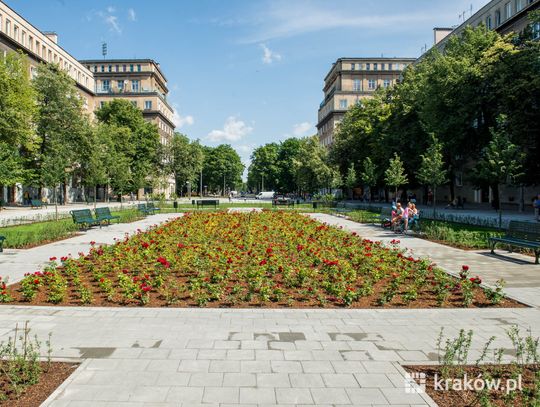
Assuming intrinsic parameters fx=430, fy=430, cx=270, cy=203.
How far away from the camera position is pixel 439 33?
2357 inches

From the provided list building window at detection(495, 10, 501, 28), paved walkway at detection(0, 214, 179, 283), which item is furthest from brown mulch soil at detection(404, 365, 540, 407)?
building window at detection(495, 10, 501, 28)

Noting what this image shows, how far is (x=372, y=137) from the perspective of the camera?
1976 inches

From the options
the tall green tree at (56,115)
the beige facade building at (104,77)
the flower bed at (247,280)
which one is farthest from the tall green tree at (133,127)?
the flower bed at (247,280)

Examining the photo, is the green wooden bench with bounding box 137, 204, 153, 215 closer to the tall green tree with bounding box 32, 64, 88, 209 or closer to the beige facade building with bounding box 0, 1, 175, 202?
the beige facade building with bounding box 0, 1, 175, 202

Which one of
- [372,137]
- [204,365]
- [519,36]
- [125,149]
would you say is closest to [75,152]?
[125,149]

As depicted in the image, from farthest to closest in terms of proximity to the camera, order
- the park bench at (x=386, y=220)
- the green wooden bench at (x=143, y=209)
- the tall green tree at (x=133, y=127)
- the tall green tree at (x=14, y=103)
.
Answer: the tall green tree at (x=133, y=127) → the tall green tree at (x=14, y=103) → the green wooden bench at (x=143, y=209) → the park bench at (x=386, y=220)

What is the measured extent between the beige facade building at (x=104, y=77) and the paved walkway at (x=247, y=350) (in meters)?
42.3

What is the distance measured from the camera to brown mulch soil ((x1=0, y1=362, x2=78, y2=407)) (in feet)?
13.9

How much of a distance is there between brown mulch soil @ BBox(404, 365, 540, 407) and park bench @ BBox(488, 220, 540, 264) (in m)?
8.65

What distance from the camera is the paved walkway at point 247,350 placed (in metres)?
4.39

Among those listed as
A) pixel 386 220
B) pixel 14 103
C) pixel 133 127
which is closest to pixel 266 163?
pixel 133 127

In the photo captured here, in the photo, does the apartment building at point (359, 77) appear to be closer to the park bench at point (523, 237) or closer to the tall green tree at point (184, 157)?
the tall green tree at point (184, 157)

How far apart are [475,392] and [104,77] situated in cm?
8857

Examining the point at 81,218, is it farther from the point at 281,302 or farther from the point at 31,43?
the point at 31,43
